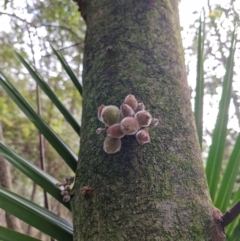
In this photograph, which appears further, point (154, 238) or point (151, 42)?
point (151, 42)

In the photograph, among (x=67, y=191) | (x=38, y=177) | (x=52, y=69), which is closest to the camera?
(x=67, y=191)

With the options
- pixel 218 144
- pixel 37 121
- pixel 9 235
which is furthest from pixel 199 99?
pixel 9 235

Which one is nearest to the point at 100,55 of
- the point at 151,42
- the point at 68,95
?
the point at 151,42

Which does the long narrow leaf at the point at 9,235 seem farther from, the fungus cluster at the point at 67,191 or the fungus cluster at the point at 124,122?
the fungus cluster at the point at 124,122

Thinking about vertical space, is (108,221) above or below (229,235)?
above

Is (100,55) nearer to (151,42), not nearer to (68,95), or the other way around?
(151,42)

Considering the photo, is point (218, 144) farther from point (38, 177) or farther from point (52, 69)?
point (52, 69)

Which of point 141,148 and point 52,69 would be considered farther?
point 52,69
